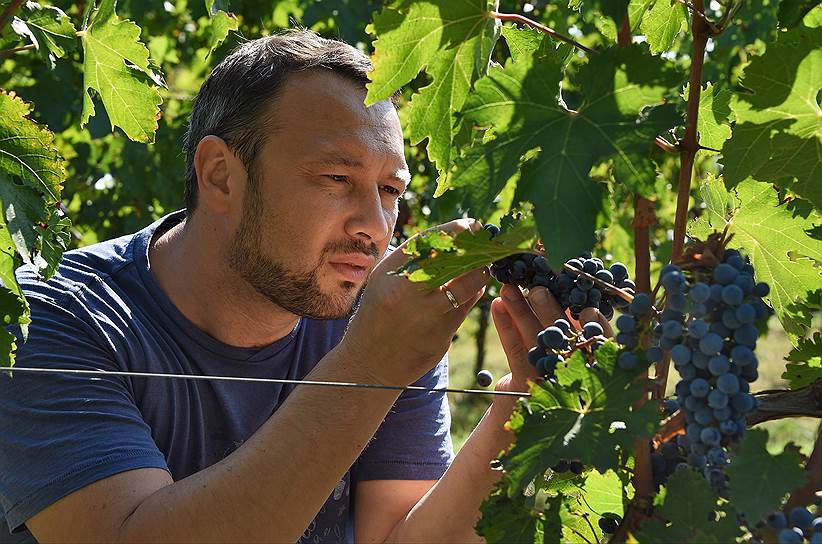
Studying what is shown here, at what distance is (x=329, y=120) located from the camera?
1901mm

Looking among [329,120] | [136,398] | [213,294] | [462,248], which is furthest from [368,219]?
[462,248]

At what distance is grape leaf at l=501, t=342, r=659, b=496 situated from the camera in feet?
3.20

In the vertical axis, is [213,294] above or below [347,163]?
below

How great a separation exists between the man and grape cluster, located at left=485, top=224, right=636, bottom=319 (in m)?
0.02

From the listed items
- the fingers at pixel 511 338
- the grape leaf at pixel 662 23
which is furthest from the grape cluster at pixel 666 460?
the grape leaf at pixel 662 23

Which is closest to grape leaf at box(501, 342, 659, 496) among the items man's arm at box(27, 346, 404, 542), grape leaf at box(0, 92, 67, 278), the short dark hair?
man's arm at box(27, 346, 404, 542)

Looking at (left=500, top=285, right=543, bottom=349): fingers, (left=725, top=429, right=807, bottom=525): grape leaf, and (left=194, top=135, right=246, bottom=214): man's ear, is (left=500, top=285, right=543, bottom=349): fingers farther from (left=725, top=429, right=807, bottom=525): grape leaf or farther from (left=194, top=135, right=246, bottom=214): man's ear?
(left=194, top=135, right=246, bottom=214): man's ear

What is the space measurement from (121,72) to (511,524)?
3.55 feet

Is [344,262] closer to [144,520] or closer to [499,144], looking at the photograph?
[144,520]

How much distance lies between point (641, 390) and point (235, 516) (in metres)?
→ 0.74

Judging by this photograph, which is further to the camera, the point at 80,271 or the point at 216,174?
the point at 216,174

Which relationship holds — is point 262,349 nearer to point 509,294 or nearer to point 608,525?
→ point 509,294

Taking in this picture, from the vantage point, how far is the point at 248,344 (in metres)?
2.12

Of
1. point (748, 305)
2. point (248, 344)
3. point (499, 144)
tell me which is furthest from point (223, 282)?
point (748, 305)
